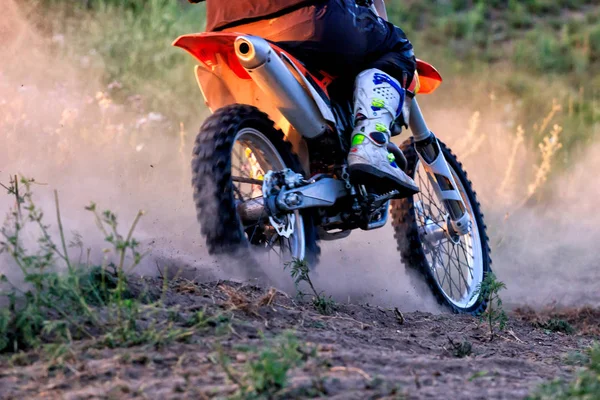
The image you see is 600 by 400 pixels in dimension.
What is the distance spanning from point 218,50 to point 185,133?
12.0ft

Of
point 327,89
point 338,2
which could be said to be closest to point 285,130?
point 327,89

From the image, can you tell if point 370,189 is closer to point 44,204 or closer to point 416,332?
point 416,332

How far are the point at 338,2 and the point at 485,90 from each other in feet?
25.4

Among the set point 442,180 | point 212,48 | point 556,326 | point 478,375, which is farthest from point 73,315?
point 442,180

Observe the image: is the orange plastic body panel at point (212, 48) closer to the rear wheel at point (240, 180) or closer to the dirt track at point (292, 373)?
the rear wheel at point (240, 180)

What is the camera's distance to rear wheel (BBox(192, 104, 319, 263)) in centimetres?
412

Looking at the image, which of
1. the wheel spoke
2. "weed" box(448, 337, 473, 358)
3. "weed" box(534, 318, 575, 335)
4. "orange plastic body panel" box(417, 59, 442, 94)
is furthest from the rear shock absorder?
"weed" box(448, 337, 473, 358)

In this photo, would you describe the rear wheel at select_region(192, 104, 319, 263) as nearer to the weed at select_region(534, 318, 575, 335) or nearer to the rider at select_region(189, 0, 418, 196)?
the rider at select_region(189, 0, 418, 196)

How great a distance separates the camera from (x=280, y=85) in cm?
439

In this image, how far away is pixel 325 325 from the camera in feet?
11.6

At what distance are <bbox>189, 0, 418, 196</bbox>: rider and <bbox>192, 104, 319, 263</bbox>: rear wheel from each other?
1.16 ft

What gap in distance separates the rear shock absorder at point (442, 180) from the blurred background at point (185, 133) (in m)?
0.51

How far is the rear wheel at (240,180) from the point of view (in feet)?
13.5

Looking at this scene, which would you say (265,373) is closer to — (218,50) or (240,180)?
(240,180)
